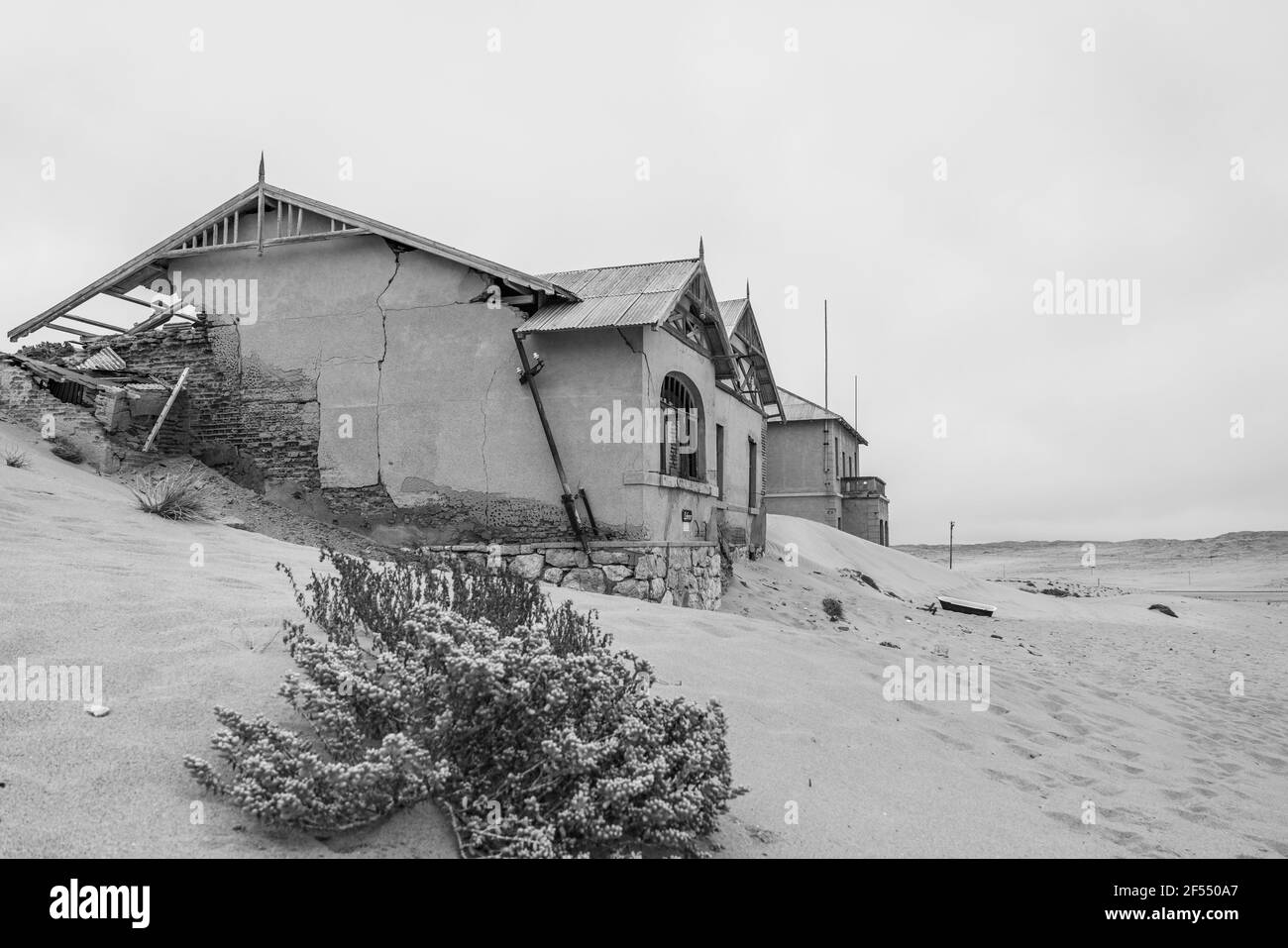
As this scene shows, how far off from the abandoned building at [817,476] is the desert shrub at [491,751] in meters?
27.8

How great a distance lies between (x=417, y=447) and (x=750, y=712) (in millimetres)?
8344

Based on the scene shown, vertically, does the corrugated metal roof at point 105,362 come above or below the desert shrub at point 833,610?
above

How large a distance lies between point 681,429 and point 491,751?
1081 centimetres

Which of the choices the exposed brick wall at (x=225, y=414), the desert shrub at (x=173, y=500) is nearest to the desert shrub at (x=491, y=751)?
the desert shrub at (x=173, y=500)

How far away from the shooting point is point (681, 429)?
13734 mm

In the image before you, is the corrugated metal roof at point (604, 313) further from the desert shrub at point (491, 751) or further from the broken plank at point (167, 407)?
the desert shrub at point (491, 751)

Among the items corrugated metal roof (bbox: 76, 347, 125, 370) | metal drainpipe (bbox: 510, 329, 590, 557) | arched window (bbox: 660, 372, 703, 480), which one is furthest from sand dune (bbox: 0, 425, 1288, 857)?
arched window (bbox: 660, 372, 703, 480)

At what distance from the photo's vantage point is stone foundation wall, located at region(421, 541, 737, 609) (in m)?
11.4

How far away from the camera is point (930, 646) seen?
11984 mm

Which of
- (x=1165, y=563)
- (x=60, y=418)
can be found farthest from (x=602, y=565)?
(x=1165, y=563)

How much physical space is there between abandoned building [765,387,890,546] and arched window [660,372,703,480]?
1673 cm

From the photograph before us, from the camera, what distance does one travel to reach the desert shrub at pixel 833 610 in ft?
47.3

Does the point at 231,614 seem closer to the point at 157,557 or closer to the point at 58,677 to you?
the point at 58,677
